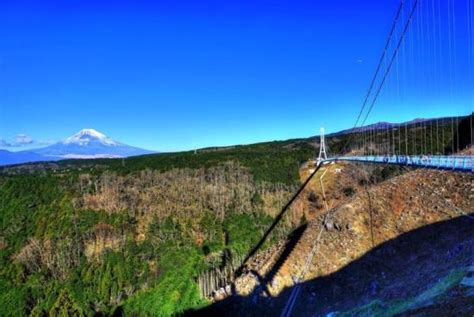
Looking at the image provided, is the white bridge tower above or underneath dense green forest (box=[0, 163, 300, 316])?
above

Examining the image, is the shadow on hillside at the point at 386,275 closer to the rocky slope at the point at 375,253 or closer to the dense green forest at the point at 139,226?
the rocky slope at the point at 375,253

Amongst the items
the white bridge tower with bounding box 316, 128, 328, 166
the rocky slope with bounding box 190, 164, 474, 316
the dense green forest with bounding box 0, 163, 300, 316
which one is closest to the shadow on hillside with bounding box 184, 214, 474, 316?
the rocky slope with bounding box 190, 164, 474, 316

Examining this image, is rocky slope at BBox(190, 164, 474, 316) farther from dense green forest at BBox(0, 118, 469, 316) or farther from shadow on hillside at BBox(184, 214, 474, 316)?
dense green forest at BBox(0, 118, 469, 316)

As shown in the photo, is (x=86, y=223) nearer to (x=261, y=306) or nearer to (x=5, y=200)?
(x=5, y=200)

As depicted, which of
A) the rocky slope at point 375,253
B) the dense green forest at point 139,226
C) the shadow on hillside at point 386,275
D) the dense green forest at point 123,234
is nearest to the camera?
the shadow on hillside at point 386,275

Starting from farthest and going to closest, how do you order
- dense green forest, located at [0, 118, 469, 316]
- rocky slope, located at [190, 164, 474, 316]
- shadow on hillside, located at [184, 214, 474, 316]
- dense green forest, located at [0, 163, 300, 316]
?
dense green forest, located at [0, 163, 300, 316]
dense green forest, located at [0, 118, 469, 316]
rocky slope, located at [190, 164, 474, 316]
shadow on hillside, located at [184, 214, 474, 316]

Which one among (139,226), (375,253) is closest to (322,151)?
(139,226)

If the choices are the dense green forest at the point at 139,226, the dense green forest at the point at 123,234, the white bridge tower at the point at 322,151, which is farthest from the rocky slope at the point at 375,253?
the white bridge tower at the point at 322,151

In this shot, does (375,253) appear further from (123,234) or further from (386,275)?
(123,234)
